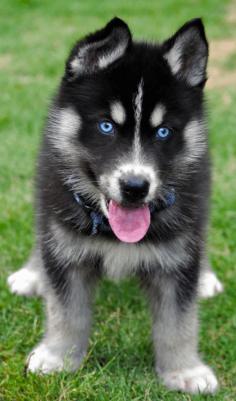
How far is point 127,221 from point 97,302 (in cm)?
119

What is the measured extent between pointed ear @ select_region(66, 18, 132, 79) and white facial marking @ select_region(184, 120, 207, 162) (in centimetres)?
49

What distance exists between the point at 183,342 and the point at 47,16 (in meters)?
10.3

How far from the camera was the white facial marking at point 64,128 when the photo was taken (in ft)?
11.2

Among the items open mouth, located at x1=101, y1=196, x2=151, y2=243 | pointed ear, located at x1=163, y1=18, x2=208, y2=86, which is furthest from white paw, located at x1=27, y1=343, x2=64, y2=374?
pointed ear, located at x1=163, y1=18, x2=208, y2=86

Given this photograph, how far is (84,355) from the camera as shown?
12.4ft

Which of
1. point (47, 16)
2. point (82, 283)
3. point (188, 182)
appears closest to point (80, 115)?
point (188, 182)

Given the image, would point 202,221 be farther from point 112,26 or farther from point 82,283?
point 112,26

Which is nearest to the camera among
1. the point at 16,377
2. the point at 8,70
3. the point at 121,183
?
the point at 121,183

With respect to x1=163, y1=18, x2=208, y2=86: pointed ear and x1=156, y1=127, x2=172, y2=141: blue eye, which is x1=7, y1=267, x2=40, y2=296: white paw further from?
x1=163, y1=18, x2=208, y2=86: pointed ear

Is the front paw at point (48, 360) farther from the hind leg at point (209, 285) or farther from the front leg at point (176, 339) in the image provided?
the hind leg at point (209, 285)

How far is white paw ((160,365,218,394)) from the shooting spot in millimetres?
3630

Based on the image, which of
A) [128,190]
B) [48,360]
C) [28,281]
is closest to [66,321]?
[48,360]

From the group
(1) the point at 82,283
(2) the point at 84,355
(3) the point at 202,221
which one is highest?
(3) the point at 202,221

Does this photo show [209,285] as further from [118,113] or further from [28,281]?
[118,113]
